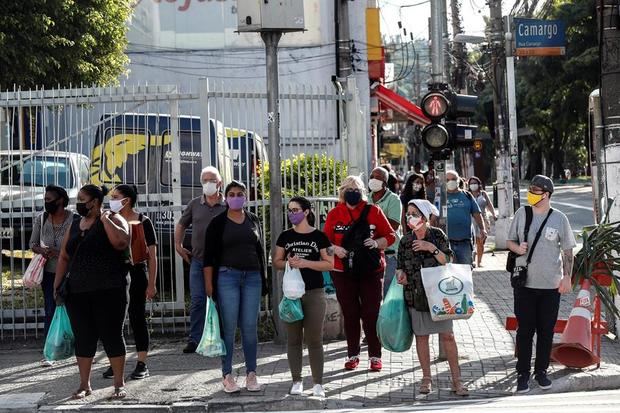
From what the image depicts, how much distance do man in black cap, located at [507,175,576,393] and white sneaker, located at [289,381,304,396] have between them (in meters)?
1.85

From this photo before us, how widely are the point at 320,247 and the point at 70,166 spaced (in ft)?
13.1

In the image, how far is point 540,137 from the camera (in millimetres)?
72125

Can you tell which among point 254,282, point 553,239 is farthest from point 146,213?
point 553,239

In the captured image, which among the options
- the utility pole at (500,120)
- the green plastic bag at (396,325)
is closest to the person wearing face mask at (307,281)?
the green plastic bag at (396,325)

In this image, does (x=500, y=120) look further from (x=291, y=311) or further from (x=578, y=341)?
(x=291, y=311)

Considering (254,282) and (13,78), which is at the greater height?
(13,78)

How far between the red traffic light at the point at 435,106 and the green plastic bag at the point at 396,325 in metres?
2.90

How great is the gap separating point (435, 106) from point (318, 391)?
3967mm

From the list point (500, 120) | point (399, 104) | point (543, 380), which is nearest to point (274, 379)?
point (543, 380)

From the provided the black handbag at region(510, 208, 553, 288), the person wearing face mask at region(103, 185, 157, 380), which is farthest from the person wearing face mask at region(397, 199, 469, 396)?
the person wearing face mask at region(103, 185, 157, 380)

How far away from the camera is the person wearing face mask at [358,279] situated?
958 centimetres

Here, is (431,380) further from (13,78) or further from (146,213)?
(13,78)

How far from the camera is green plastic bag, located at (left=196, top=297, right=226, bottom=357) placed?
8.55 metres

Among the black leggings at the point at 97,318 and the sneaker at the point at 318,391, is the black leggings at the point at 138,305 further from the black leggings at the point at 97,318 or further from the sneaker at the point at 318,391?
the sneaker at the point at 318,391
